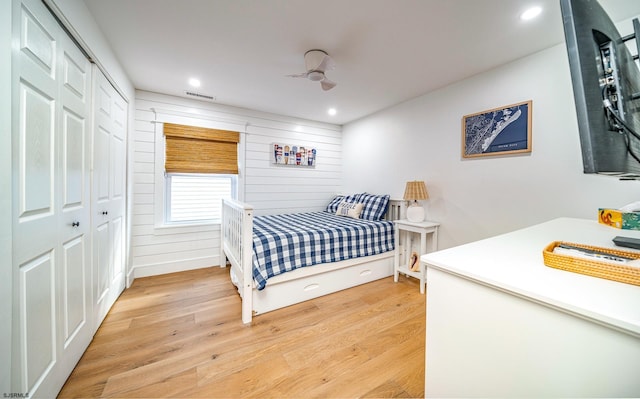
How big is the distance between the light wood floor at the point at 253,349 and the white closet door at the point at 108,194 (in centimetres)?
30

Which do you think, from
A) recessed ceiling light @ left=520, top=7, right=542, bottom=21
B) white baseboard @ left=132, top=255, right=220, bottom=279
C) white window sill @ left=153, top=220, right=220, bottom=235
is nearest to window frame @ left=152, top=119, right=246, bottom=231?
white window sill @ left=153, top=220, right=220, bottom=235

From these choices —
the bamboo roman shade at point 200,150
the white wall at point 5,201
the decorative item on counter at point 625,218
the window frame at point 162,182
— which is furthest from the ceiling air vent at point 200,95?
the decorative item on counter at point 625,218

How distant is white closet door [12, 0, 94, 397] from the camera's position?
1.02 meters

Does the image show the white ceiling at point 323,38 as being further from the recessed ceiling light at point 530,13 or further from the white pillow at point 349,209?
the white pillow at point 349,209

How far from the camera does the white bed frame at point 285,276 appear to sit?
202 centimetres

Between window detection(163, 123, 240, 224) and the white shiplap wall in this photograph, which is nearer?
the white shiplap wall

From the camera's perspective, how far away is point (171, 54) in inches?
86.0

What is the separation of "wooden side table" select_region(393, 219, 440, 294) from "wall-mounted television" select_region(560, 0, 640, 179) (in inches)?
77.7

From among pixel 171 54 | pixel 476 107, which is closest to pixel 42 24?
pixel 171 54

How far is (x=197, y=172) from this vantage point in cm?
328

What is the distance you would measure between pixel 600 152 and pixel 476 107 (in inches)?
87.7

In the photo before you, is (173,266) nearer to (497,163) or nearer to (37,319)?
(37,319)

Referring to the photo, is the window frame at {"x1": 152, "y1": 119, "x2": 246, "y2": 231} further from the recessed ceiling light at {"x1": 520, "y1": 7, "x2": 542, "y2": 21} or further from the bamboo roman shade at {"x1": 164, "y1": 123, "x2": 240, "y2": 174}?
the recessed ceiling light at {"x1": 520, "y1": 7, "x2": 542, "y2": 21}

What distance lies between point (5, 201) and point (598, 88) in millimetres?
2137
